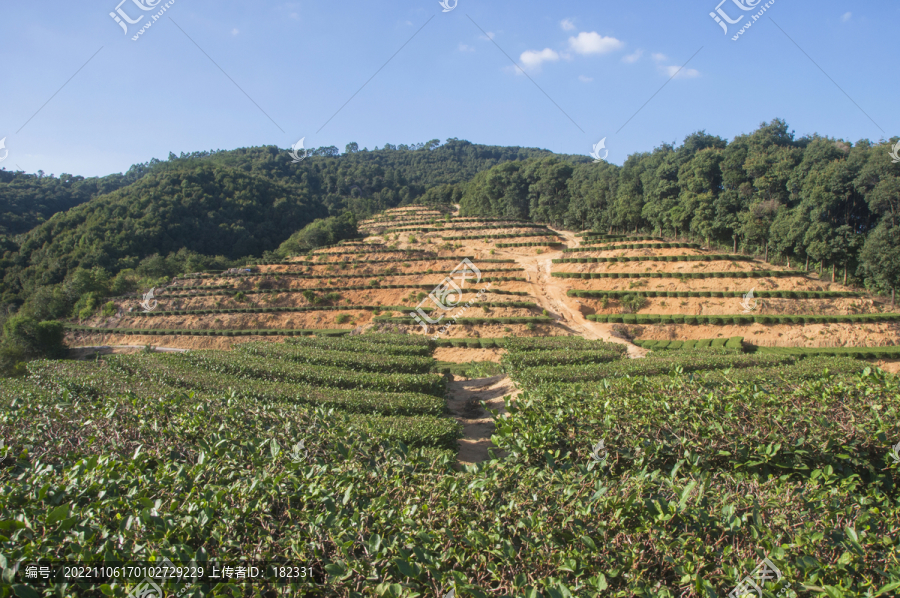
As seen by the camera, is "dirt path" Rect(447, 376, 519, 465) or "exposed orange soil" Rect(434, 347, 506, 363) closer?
"dirt path" Rect(447, 376, 519, 465)

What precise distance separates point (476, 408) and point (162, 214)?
213 feet

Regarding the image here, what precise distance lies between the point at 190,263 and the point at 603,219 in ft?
173

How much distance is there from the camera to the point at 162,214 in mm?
61156

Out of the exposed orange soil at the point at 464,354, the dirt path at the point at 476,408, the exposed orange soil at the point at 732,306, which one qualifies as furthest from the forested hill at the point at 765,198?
the dirt path at the point at 476,408

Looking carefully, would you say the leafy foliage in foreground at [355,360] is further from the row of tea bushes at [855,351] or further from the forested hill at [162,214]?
the forested hill at [162,214]

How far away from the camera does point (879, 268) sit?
1137 inches

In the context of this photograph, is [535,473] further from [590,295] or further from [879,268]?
[879,268]

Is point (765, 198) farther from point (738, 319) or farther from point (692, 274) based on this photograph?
point (738, 319)

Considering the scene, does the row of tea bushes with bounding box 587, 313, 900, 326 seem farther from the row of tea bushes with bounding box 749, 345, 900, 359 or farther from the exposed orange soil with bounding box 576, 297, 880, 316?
the row of tea bushes with bounding box 749, 345, 900, 359

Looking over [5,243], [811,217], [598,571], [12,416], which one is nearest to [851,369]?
[598,571]

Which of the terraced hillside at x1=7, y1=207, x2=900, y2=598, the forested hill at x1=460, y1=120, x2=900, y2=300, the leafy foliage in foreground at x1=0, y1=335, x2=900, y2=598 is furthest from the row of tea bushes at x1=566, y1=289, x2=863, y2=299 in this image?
the leafy foliage in foreground at x1=0, y1=335, x2=900, y2=598

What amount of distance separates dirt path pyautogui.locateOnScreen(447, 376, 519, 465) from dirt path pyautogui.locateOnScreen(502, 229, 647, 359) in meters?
9.19

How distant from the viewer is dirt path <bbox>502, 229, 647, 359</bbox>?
28464 millimetres

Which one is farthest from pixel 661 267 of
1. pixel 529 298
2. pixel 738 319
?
pixel 529 298
